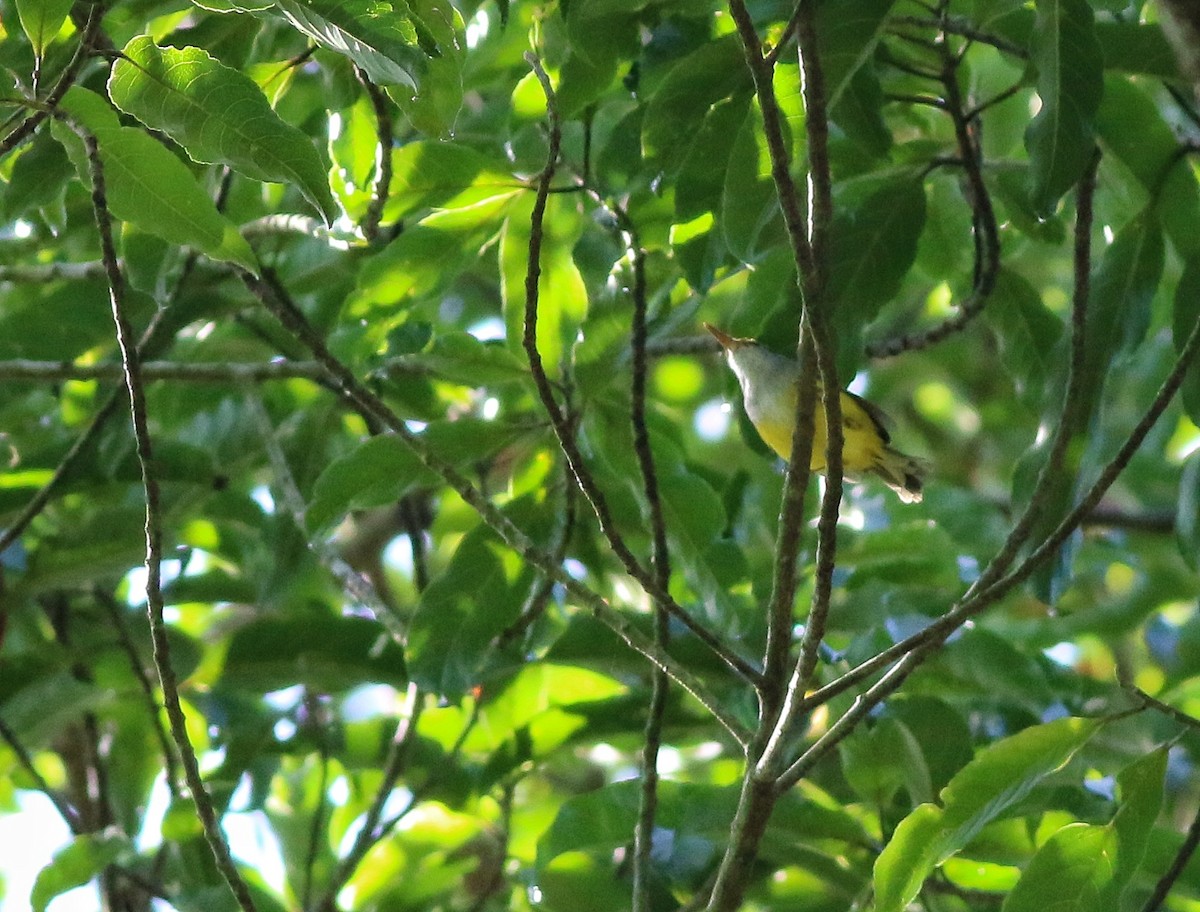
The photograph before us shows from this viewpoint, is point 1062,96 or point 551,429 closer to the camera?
point 1062,96

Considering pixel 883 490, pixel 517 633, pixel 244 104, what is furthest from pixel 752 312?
pixel 883 490

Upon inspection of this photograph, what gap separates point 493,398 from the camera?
397cm

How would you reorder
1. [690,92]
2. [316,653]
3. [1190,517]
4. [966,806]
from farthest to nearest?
[316,653] → [1190,517] → [690,92] → [966,806]

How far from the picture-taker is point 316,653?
3.75m

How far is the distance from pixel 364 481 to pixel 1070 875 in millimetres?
1488

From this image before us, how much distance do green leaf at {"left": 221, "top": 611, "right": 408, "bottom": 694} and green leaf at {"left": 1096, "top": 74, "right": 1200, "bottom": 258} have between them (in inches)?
80.9

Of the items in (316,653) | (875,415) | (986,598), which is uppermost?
(875,415)

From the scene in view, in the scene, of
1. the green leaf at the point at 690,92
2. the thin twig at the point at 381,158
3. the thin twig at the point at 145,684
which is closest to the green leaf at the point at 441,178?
the thin twig at the point at 381,158

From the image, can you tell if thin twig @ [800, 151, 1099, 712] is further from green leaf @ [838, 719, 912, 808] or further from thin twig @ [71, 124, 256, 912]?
thin twig @ [71, 124, 256, 912]

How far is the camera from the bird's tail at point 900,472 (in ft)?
13.2

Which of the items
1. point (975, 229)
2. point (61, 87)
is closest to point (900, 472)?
point (975, 229)

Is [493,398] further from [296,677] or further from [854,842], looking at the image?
[854,842]

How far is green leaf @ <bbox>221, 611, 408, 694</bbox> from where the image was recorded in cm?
372

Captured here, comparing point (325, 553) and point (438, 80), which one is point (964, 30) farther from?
point (325, 553)
